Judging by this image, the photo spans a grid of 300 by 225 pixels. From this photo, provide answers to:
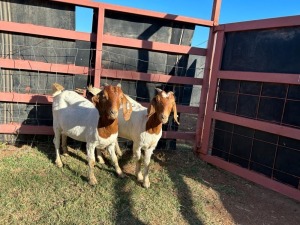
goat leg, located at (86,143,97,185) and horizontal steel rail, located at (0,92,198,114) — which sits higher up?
horizontal steel rail, located at (0,92,198,114)

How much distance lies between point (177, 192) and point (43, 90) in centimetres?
297

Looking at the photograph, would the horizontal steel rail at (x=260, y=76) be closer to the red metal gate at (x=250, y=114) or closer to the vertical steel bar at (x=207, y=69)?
the red metal gate at (x=250, y=114)

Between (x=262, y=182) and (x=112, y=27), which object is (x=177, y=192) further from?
(x=112, y=27)

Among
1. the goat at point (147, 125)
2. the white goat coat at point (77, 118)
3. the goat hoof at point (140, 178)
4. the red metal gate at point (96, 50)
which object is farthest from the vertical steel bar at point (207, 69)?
the white goat coat at point (77, 118)

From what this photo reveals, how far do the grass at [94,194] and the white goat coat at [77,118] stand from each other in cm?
62

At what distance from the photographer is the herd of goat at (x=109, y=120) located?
3.97m

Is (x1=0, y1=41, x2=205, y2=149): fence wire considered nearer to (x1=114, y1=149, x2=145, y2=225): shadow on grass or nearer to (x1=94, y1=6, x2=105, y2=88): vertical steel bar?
(x1=94, y1=6, x2=105, y2=88): vertical steel bar

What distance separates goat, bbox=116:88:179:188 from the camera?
4.02m

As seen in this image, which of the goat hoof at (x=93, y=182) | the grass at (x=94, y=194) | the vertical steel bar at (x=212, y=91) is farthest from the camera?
the vertical steel bar at (x=212, y=91)

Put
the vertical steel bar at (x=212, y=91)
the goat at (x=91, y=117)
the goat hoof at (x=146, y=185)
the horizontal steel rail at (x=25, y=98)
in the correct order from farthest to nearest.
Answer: the vertical steel bar at (x=212, y=91)
the horizontal steel rail at (x=25, y=98)
the goat hoof at (x=146, y=185)
the goat at (x=91, y=117)

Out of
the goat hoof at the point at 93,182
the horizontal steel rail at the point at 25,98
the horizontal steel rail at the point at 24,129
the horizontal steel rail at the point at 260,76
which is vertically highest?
the horizontal steel rail at the point at 260,76

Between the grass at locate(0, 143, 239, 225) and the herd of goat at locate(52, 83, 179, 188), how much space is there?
238 millimetres

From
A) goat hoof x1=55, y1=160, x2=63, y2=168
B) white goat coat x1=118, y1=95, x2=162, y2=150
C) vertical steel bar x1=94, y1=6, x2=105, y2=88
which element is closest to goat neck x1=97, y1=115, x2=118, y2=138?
white goat coat x1=118, y1=95, x2=162, y2=150

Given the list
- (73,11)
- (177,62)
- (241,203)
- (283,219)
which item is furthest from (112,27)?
Answer: (283,219)
